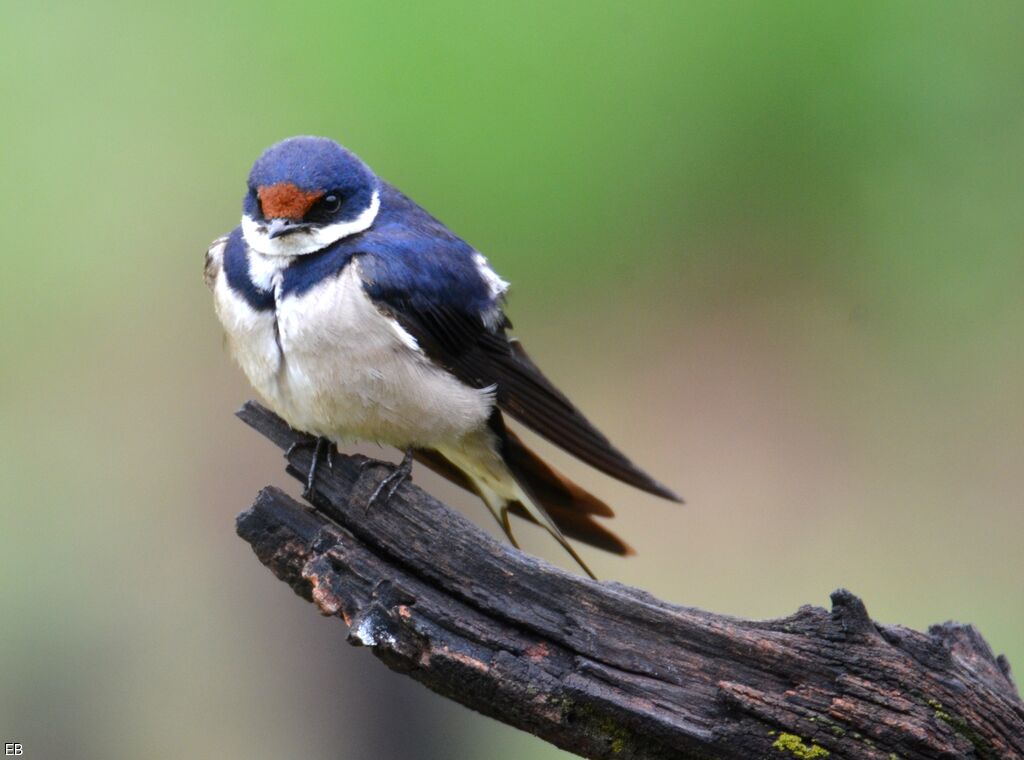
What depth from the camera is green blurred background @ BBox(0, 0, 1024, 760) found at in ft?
15.5

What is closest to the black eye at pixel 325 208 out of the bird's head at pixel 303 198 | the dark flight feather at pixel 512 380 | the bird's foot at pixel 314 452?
the bird's head at pixel 303 198

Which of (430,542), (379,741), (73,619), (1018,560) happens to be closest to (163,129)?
(73,619)

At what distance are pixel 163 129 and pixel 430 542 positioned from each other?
3592mm

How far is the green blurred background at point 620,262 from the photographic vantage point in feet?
15.5

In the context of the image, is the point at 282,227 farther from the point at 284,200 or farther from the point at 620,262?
the point at 620,262

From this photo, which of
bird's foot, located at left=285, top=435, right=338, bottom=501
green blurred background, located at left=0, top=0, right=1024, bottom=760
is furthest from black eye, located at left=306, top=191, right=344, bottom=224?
green blurred background, located at left=0, top=0, right=1024, bottom=760

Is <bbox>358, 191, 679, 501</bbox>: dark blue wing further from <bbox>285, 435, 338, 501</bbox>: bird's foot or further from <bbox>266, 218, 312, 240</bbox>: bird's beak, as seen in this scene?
<bbox>285, 435, 338, 501</bbox>: bird's foot

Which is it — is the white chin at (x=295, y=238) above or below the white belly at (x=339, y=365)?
above

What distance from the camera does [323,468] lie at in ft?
8.96

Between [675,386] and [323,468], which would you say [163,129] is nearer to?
[675,386]

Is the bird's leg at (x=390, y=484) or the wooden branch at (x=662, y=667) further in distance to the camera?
the bird's leg at (x=390, y=484)

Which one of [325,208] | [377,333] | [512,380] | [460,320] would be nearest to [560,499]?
[512,380]

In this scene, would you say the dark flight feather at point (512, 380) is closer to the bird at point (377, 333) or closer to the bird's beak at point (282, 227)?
the bird at point (377, 333)

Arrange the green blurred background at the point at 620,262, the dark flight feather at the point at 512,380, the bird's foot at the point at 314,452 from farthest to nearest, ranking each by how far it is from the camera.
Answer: the green blurred background at the point at 620,262 → the dark flight feather at the point at 512,380 → the bird's foot at the point at 314,452
